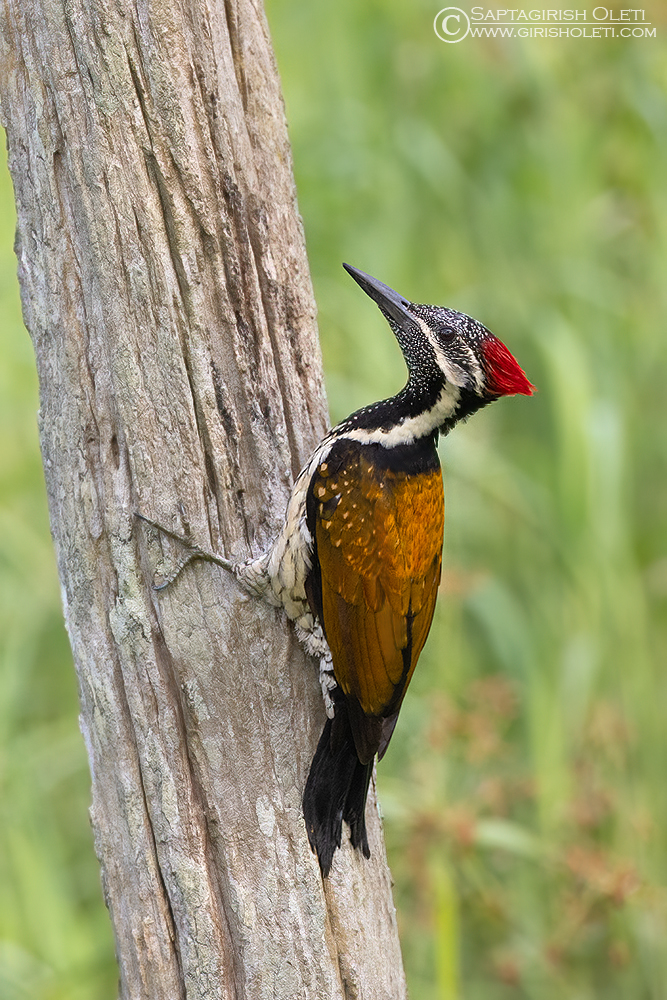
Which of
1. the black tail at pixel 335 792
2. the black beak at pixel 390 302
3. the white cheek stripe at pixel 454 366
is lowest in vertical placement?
the black tail at pixel 335 792

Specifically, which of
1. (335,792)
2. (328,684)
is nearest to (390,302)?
(328,684)

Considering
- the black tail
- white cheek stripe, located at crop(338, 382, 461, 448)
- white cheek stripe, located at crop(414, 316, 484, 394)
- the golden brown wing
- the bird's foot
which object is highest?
white cheek stripe, located at crop(414, 316, 484, 394)

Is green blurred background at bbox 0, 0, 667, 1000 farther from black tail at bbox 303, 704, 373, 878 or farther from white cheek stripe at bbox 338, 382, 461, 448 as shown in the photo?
black tail at bbox 303, 704, 373, 878

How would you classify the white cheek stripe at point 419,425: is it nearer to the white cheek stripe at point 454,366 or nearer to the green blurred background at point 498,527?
the white cheek stripe at point 454,366

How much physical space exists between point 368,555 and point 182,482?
419 mm

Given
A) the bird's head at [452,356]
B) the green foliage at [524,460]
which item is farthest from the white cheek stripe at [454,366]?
the green foliage at [524,460]

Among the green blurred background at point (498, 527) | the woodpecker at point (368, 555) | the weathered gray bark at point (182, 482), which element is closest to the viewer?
the weathered gray bark at point (182, 482)

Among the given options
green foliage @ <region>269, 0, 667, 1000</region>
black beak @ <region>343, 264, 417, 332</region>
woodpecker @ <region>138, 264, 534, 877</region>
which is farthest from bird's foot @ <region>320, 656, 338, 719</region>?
black beak @ <region>343, 264, 417, 332</region>

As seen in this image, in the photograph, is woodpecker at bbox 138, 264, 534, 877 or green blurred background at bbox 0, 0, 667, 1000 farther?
green blurred background at bbox 0, 0, 667, 1000

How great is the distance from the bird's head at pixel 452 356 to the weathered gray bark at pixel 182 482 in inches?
14.3

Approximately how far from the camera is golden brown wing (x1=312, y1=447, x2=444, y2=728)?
1899 millimetres

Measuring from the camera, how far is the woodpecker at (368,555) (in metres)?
1.86

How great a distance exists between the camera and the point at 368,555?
197cm

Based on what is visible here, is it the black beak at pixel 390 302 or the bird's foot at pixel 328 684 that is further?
the black beak at pixel 390 302
